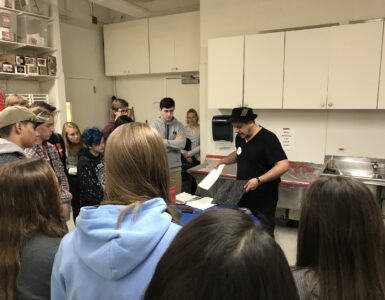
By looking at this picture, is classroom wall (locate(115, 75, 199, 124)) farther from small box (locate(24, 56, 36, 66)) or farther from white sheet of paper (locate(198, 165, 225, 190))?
white sheet of paper (locate(198, 165, 225, 190))

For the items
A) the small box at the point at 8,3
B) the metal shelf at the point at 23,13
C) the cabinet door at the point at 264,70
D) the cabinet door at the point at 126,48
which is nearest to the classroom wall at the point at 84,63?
the cabinet door at the point at 126,48

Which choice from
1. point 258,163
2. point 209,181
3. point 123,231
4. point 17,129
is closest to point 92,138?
point 17,129

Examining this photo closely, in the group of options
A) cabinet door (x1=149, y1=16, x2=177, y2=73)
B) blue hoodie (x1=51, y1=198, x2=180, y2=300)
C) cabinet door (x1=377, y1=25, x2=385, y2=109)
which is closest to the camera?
blue hoodie (x1=51, y1=198, x2=180, y2=300)

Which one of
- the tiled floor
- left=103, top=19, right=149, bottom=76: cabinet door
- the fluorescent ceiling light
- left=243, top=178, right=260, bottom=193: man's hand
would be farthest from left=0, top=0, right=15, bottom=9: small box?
left=243, top=178, right=260, bottom=193: man's hand

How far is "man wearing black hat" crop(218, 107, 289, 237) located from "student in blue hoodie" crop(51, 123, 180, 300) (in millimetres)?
1353

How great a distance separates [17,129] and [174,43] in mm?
3131

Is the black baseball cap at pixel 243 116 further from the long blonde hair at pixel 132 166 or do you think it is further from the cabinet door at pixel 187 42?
the cabinet door at pixel 187 42

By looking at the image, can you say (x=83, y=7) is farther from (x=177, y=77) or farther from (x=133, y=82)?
(x=177, y=77)

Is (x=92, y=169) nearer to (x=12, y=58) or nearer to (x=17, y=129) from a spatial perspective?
(x=17, y=129)

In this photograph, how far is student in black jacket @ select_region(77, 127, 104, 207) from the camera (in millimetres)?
2281

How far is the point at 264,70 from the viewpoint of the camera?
11.4ft

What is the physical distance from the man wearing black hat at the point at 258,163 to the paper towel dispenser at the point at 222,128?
1.41m

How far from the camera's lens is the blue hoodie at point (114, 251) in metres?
0.77

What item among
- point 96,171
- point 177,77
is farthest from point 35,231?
point 177,77
